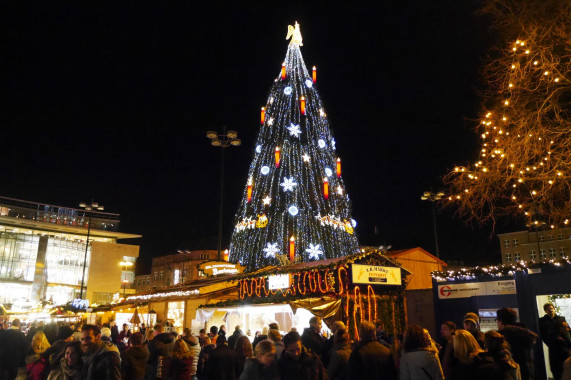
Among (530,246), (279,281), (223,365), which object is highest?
(530,246)

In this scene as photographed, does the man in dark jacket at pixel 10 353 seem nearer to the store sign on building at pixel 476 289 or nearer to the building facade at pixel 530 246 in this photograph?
the store sign on building at pixel 476 289

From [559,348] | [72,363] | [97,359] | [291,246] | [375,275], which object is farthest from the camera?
[291,246]

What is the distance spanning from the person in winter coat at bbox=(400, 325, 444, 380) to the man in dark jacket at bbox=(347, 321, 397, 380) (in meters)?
0.21

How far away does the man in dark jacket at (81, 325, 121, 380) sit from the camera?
6199mm

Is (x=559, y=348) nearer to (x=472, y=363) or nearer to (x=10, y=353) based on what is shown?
(x=472, y=363)

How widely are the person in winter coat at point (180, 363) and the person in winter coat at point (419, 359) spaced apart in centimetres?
388

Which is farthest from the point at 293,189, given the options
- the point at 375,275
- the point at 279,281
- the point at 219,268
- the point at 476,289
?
the point at 476,289

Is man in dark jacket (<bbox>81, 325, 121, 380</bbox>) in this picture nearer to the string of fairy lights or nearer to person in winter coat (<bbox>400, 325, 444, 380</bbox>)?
person in winter coat (<bbox>400, 325, 444, 380</bbox>)

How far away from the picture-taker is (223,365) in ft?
25.0

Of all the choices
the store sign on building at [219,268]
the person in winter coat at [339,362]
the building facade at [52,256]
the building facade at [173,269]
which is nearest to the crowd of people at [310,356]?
the person in winter coat at [339,362]

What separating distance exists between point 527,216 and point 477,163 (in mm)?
1584

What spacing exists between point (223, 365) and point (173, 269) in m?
81.3

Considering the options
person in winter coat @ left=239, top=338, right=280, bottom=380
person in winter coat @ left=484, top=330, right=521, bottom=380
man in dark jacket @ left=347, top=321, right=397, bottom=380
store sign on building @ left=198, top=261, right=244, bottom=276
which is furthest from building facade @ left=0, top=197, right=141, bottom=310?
person in winter coat @ left=484, top=330, right=521, bottom=380

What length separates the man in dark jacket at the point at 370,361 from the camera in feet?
17.8
